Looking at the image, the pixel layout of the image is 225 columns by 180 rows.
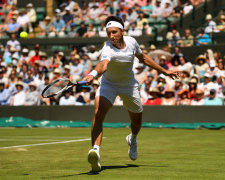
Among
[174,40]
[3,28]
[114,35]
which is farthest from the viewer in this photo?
[3,28]

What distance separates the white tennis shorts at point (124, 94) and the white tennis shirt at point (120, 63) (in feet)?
0.23

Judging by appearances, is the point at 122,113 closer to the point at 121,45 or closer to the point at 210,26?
the point at 210,26

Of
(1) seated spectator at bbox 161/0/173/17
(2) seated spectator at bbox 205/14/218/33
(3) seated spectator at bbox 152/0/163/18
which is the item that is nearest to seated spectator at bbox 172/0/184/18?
(1) seated spectator at bbox 161/0/173/17

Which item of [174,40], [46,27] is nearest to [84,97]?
[174,40]

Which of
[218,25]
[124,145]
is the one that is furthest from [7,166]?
[218,25]

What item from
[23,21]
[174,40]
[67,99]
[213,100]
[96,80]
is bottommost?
[67,99]

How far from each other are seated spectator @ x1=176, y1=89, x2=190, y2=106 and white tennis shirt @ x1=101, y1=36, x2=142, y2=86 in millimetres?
8851

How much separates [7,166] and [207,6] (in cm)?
1712

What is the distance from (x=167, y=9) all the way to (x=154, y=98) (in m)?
7.18

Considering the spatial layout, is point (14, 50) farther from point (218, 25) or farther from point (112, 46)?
point (112, 46)

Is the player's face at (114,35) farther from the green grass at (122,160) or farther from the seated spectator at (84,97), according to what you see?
the seated spectator at (84,97)

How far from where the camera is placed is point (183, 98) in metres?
16.6

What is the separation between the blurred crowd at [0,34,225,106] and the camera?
54.5 feet

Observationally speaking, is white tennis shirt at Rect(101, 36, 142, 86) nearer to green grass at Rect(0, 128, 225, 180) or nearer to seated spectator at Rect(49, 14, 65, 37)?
green grass at Rect(0, 128, 225, 180)
